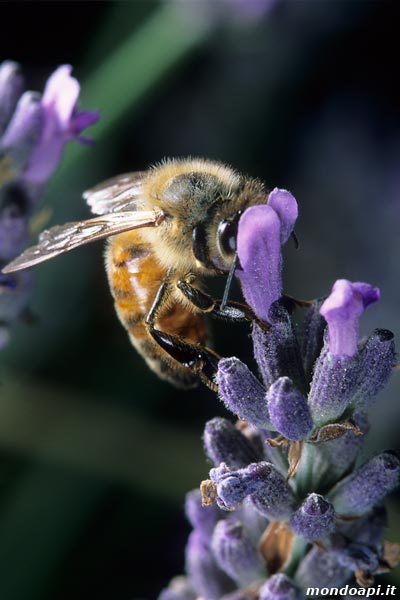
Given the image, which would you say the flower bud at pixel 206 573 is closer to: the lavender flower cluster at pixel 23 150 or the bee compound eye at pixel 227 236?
the bee compound eye at pixel 227 236

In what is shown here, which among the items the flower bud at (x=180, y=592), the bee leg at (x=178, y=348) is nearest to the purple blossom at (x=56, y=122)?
the bee leg at (x=178, y=348)

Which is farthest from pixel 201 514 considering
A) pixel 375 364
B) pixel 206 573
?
pixel 375 364

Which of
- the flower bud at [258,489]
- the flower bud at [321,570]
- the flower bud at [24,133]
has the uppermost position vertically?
the flower bud at [24,133]

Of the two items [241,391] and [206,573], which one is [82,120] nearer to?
[241,391]

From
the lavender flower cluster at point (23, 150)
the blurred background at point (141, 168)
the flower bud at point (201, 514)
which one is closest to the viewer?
the flower bud at point (201, 514)

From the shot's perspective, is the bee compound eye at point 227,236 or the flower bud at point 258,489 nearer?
the flower bud at point 258,489

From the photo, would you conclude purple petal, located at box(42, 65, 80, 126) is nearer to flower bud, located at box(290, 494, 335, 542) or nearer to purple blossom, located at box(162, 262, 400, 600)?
purple blossom, located at box(162, 262, 400, 600)

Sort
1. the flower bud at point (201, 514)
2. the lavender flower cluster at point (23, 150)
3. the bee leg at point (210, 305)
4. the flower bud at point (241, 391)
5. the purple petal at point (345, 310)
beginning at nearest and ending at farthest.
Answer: the purple petal at point (345, 310), the flower bud at point (241, 391), the bee leg at point (210, 305), the flower bud at point (201, 514), the lavender flower cluster at point (23, 150)
